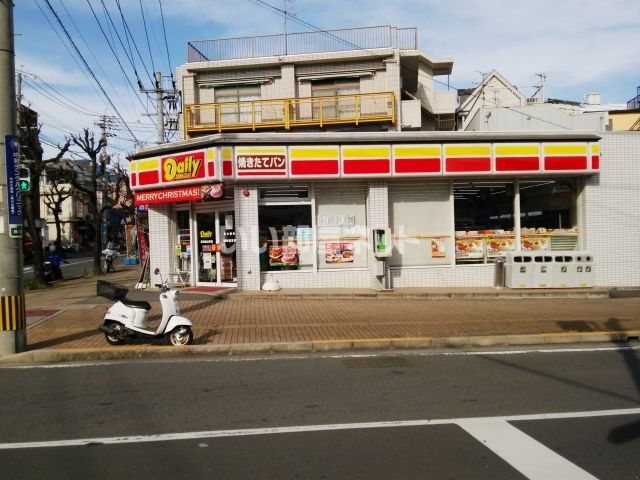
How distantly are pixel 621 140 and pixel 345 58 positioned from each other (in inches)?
407

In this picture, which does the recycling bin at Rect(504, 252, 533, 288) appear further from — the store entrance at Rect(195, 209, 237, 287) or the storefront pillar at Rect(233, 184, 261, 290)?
the store entrance at Rect(195, 209, 237, 287)

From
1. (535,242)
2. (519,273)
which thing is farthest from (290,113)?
(519,273)

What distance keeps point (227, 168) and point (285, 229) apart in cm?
239

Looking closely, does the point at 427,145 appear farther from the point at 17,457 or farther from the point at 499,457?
the point at 17,457

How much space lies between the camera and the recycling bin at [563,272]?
15.6m

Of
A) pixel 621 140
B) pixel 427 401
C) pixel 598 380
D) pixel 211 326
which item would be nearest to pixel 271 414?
pixel 427 401

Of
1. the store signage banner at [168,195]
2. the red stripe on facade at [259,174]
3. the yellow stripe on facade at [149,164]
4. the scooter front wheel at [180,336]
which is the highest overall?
the yellow stripe on facade at [149,164]

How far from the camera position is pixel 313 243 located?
15680 millimetres

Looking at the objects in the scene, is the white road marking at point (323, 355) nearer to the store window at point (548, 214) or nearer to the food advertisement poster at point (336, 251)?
the food advertisement poster at point (336, 251)

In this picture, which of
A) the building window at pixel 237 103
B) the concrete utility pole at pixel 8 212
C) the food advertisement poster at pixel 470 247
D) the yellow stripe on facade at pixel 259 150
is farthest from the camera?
the building window at pixel 237 103

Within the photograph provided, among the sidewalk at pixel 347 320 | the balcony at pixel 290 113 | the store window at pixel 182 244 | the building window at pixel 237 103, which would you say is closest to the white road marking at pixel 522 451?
the sidewalk at pixel 347 320

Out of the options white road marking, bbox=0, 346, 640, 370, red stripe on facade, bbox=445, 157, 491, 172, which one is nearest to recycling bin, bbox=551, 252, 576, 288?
red stripe on facade, bbox=445, 157, 491, 172

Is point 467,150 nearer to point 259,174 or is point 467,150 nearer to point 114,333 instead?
point 259,174

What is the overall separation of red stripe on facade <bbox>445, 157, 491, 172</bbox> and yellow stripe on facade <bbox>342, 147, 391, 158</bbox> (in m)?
1.78
